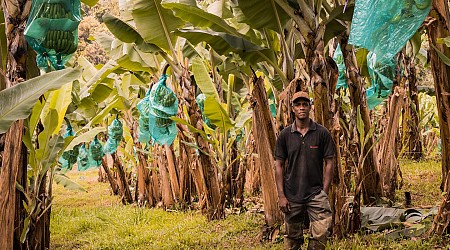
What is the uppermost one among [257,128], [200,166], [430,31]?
[430,31]

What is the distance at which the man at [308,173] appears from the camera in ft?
10.8

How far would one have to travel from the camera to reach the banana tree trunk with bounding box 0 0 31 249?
90.7 inches

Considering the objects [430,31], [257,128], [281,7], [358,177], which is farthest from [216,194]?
[430,31]

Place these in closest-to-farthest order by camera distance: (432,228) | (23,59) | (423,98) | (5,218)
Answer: (5,218) → (23,59) → (432,228) → (423,98)

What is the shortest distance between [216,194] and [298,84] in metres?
2.41

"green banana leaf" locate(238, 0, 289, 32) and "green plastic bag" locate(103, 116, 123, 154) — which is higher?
"green banana leaf" locate(238, 0, 289, 32)

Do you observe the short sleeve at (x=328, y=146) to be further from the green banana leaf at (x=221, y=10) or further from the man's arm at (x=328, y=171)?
the green banana leaf at (x=221, y=10)

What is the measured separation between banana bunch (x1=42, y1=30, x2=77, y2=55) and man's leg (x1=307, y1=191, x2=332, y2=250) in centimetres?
200

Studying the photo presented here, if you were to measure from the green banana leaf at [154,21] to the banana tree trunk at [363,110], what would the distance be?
74.0 inches

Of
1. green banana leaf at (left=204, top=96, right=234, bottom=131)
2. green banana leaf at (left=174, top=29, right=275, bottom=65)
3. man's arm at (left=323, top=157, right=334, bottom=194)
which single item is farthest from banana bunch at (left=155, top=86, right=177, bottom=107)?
man's arm at (left=323, top=157, right=334, bottom=194)

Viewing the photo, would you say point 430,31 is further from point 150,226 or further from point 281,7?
point 150,226

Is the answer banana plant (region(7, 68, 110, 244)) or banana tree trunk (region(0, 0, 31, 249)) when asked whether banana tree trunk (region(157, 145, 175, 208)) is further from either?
banana tree trunk (region(0, 0, 31, 249))

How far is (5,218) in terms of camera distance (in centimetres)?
233

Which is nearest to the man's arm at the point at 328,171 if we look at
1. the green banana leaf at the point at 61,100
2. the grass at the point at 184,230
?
the grass at the point at 184,230
